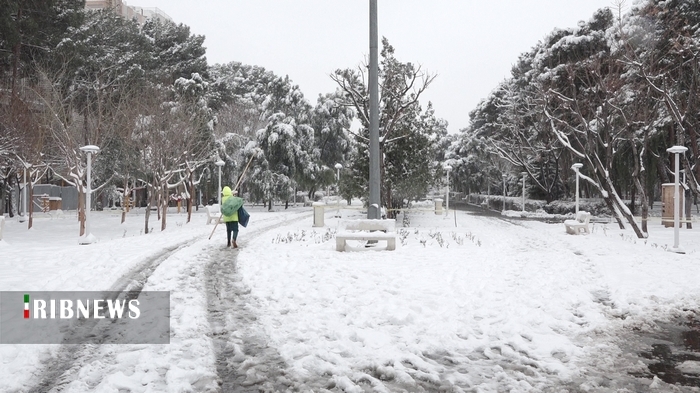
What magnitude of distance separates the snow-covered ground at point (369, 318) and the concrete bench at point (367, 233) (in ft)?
1.55

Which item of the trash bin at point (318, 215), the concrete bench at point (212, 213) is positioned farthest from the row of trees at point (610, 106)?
the concrete bench at point (212, 213)

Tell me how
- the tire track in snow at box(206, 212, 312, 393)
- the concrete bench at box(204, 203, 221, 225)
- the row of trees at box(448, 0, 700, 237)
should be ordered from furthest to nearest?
the concrete bench at box(204, 203, 221, 225), the row of trees at box(448, 0, 700, 237), the tire track in snow at box(206, 212, 312, 393)

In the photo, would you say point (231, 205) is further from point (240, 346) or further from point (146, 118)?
point (146, 118)

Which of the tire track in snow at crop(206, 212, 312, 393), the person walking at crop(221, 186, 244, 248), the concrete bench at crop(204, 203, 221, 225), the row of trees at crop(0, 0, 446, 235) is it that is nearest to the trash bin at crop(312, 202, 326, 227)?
the row of trees at crop(0, 0, 446, 235)

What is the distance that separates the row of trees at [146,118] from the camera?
734 inches

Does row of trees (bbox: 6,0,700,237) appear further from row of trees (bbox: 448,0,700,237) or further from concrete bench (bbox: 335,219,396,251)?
concrete bench (bbox: 335,219,396,251)

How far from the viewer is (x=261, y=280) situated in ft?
25.6

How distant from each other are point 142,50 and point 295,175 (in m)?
13.6

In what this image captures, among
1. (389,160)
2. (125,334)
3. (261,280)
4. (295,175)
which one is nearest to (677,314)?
(261,280)

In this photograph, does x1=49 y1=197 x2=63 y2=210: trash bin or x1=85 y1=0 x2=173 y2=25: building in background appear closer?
x1=49 y1=197 x2=63 y2=210: trash bin

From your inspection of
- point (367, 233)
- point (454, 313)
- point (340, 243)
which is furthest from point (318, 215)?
point (454, 313)

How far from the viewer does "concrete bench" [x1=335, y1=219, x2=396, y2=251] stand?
10891 mm

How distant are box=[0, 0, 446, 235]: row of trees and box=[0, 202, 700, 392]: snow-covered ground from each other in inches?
294

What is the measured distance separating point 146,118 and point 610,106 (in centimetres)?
1895
